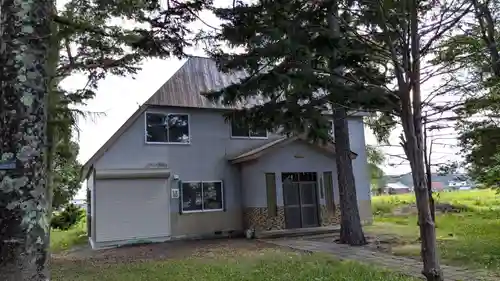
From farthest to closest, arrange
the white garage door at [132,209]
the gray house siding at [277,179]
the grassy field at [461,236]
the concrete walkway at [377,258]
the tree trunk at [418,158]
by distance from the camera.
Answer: the gray house siding at [277,179]
the white garage door at [132,209]
the grassy field at [461,236]
the concrete walkway at [377,258]
the tree trunk at [418,158]

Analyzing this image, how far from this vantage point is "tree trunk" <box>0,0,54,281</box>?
2109 mm

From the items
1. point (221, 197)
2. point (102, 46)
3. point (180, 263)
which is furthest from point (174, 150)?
point (102, 46)

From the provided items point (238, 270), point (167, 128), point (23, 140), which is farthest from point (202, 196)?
point (23, 140)

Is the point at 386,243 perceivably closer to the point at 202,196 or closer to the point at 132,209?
the point at 202,196

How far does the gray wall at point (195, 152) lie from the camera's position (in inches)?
527

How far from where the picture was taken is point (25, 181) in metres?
2.19

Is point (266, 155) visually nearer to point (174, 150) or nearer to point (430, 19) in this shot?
point (174, 150)

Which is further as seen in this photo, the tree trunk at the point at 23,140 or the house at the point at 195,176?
the house at the point at 195,176

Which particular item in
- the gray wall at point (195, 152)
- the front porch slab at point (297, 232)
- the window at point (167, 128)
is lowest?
the front porch slab at point (297, 232)

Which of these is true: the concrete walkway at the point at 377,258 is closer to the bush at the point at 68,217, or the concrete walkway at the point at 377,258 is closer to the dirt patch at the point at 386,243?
the dirt patch at the point at 386,243

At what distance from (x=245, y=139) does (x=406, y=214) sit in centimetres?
1006

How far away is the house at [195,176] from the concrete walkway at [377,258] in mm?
2091

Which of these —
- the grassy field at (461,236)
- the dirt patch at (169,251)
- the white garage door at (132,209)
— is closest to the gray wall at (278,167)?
the dirt patch at (169,251)

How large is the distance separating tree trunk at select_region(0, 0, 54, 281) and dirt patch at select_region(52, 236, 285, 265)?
27.0 ft
